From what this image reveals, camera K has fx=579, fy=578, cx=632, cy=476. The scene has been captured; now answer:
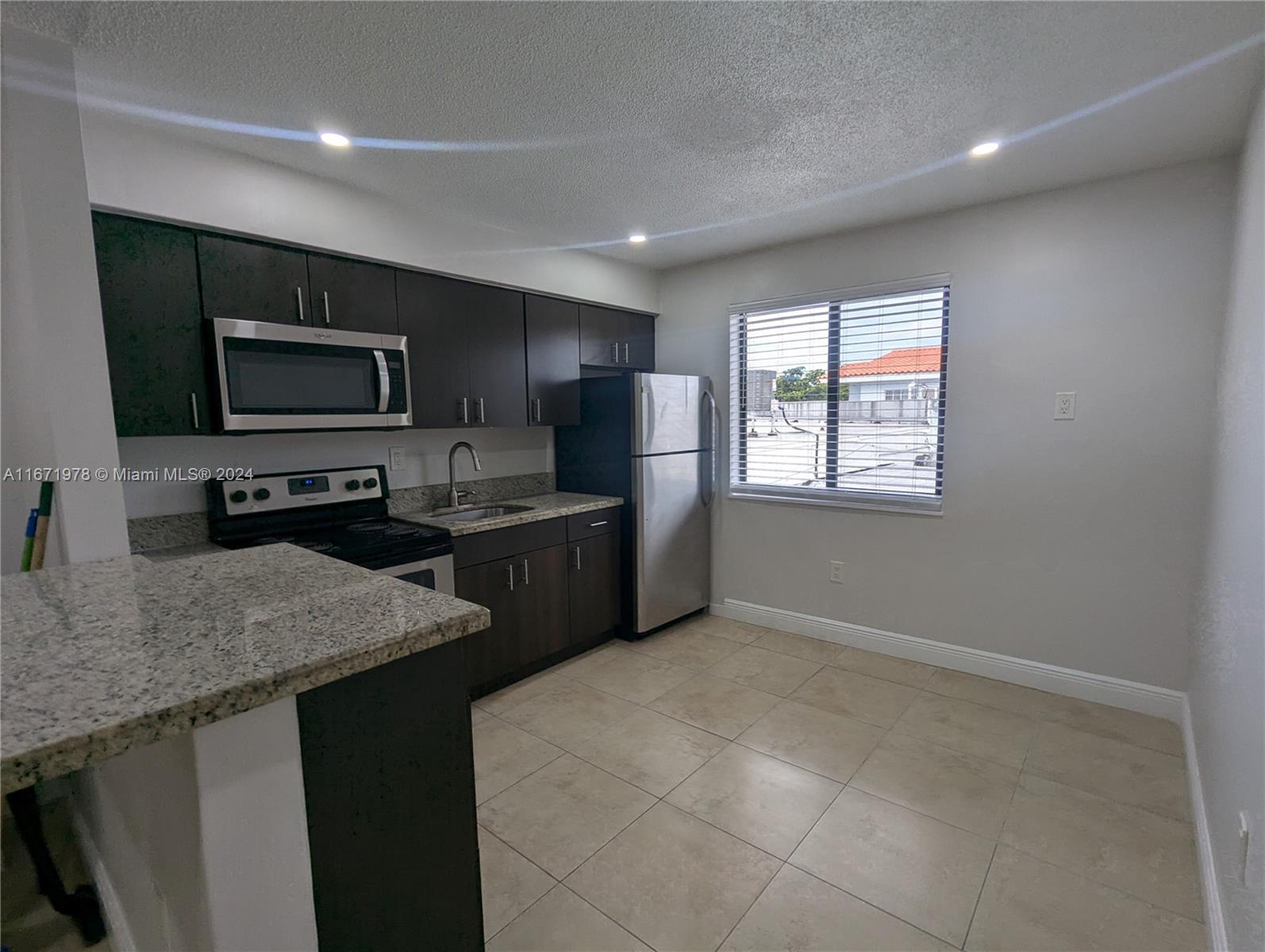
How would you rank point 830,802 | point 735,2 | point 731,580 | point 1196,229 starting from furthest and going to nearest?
point 731,580 < point 1196,229 < point 830,802 < point 735,2

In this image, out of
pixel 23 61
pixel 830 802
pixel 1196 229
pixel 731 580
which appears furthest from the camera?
pixel 731 580

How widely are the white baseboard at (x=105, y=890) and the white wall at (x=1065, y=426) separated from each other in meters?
3.25

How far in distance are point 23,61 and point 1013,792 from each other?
3845 millimetres

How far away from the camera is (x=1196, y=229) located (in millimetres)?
2375

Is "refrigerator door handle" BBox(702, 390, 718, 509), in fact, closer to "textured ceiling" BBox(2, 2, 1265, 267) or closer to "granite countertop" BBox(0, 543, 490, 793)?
"textured ceiling" BBox(2, 2, 1265, 267)

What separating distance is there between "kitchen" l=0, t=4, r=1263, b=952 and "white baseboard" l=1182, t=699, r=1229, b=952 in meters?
0.03

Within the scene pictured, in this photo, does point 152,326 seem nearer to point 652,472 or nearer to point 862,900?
point 652,472

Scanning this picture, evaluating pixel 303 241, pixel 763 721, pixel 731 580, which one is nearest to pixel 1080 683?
pixel 763 721

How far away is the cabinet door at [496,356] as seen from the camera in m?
3.08

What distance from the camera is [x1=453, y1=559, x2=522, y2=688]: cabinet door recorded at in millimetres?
2816

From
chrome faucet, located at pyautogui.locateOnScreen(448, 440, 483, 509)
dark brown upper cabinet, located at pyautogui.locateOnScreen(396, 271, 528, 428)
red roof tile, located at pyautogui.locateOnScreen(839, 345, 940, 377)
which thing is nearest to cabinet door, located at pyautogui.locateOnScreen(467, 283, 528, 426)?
dark brown upper cabinet, located at pyautogui.locateOnScreen(396, 271, 528, 428)

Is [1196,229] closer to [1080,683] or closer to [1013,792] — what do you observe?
[1080,683]

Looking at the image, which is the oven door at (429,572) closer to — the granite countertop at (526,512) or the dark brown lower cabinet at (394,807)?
the granite countertop at (526,512)

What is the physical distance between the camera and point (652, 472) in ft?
11.6
